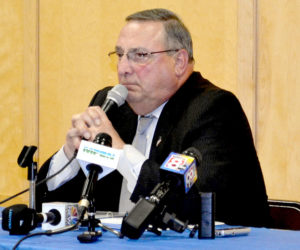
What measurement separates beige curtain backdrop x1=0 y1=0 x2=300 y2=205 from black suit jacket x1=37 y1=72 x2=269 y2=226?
0.76m

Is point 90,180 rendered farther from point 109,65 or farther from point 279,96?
point 109,65

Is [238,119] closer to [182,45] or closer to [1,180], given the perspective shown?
[182,45]

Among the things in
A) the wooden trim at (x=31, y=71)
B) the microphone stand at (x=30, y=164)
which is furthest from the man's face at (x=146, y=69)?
the wooden trim at (x=31, y=71)

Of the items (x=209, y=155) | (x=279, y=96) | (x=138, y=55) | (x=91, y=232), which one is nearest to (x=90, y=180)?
(x=91, y=232)

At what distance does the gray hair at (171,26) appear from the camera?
8.34 ft

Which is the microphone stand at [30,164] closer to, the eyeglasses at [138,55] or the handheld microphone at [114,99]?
the handheld microphone at [114,99]

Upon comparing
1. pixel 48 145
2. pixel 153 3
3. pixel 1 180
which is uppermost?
pixel 153 3

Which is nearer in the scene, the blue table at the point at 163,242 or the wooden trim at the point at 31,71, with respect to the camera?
the blue table at the point at 163,242

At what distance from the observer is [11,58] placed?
435cm

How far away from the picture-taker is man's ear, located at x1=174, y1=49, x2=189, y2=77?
2.56m

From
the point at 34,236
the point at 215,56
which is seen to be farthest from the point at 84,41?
the point at 34,236

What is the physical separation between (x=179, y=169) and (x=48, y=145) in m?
2.82

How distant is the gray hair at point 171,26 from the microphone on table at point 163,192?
3.51 ft

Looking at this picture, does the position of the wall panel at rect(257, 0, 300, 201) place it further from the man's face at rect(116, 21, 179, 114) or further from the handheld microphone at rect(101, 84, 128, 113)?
the handheld microphone at rect(101, 84, 128, 113)
